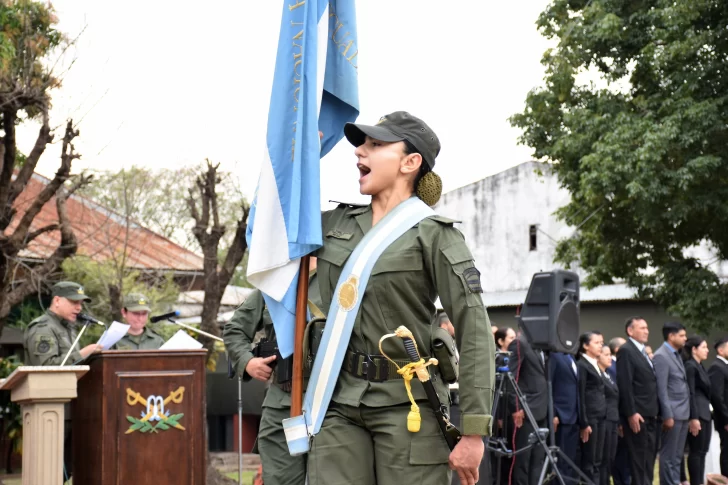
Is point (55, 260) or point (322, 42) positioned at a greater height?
point (322, 42)

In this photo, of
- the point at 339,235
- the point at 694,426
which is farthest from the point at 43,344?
the point at 694,426

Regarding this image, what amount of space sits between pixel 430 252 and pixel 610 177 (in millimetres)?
14566

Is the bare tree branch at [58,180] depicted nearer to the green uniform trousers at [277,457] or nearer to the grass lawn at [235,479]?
the grass lawn at [235,479]

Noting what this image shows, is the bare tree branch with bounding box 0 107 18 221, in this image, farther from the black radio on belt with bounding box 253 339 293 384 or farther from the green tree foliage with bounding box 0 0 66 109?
the black radio on belt with bounding box 253 339 293 384

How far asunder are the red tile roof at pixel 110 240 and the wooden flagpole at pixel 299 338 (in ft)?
51.0

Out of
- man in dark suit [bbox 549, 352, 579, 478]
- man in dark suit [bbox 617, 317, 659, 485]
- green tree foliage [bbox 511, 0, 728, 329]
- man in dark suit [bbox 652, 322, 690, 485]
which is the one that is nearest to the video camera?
man in dark suit [bbox 549, 352, 579, 478]

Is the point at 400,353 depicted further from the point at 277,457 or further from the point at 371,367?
the point at 277,457

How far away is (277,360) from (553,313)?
520 cm

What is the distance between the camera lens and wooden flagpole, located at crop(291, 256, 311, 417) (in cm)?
385

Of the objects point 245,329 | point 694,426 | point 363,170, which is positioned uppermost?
point 363,170

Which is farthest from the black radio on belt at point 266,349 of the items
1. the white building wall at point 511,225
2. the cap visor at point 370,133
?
the white building wall at point 511,225

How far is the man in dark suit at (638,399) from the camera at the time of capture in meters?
11.5

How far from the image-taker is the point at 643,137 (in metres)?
17.5

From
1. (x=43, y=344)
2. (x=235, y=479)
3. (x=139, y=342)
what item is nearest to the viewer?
(x=43, y=344)
